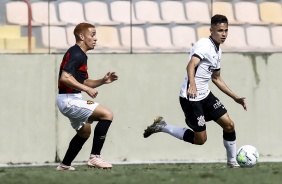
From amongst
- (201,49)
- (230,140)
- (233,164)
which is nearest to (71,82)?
(201,49)

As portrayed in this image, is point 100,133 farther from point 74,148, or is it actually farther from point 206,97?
point 206,97

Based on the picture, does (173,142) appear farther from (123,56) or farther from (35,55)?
(35,55)

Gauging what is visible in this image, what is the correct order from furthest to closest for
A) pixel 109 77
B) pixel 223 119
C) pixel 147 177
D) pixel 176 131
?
pixel 176 131 < pixel 223 119 < pixel 109 77 < pixel 147 177

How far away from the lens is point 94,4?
1473 cm

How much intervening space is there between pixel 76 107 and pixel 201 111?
1.54 meters

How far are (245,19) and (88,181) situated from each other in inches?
265

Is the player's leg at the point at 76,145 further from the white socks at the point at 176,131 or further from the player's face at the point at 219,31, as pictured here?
the player's face at the point at 219,31

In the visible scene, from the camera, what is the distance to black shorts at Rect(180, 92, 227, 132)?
11.3m

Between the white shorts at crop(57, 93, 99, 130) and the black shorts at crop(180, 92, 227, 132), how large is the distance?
3.94 ft

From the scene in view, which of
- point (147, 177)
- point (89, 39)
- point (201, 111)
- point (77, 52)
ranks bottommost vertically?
point (147, 177)

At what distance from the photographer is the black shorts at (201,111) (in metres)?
11.3

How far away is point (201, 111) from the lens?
448 inches

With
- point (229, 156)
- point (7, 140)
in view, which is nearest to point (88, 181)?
point (229, 156)

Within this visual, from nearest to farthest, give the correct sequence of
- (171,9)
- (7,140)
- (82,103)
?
1. (82,103)
2. (7,140)
3. (171,9)
